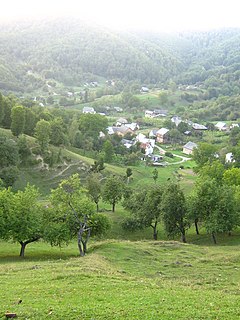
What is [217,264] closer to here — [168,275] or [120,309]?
[168,275]

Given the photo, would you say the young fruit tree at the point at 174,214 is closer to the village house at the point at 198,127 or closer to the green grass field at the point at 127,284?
the green grass field at the point at 127,284

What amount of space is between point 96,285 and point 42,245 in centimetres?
2715

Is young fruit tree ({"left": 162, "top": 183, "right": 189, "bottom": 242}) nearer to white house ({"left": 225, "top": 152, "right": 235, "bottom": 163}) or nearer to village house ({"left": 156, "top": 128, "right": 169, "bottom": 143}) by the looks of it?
white house ({"left": 225, "top": 152, "right": 235, "bottom": 163})

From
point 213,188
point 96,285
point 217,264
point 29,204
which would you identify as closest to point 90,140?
point 213,188

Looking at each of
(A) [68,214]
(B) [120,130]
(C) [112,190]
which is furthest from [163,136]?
Result: (A) [68,214]

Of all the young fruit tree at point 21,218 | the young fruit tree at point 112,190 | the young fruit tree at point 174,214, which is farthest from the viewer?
the young fruit tree at point 112,190

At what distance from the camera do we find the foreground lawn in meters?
19.8

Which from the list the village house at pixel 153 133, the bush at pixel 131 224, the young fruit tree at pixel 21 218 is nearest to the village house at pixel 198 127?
the village house at pixel 153 133

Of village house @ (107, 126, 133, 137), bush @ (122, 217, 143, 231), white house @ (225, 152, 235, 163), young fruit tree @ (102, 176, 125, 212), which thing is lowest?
bush @ (122, 217, 143, 231)

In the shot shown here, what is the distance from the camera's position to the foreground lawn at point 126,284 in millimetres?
19828

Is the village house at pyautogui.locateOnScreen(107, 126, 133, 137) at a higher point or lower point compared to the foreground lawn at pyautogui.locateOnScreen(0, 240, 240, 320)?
higher

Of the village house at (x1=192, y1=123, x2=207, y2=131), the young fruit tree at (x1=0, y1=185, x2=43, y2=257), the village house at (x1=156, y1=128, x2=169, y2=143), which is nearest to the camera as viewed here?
the young fruit tree at (x1=0, y1=185, x2=43, y2=257)

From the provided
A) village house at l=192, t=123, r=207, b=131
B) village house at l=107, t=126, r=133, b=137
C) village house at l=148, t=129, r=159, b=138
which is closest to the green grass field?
village house at l=107, t=126, r=133, b=137

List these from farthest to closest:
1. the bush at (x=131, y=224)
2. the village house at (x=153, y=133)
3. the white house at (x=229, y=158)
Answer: the village house at (x=153, y=133) → the white house at (x=229, y=158) → the bush at (x=131, y=224)
